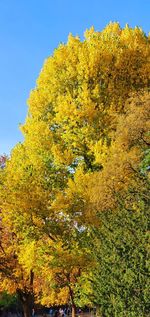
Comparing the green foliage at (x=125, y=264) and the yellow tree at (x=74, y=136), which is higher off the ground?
the yellow tree at (x=74, y=136)

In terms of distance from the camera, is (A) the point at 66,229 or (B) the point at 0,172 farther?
(B) the point at 0,172

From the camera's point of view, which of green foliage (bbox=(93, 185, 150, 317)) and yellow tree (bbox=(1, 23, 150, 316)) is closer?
green foliage (bbox=(93, 185, 150, 317))

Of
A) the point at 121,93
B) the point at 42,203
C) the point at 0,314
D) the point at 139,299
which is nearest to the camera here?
the point at 139,299

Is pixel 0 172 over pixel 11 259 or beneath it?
over

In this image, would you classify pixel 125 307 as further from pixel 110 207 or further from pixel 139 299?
pixel 110 207

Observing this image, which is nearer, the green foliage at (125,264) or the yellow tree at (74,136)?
the green foliage at (125,264)

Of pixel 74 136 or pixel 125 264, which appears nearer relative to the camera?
pixel 125 264

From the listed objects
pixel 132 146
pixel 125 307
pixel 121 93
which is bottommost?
pixel 125 307

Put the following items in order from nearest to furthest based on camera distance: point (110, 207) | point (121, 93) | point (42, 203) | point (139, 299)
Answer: point (139, 299) < point (110, 207) < point (42, 203) < point (121, 93)

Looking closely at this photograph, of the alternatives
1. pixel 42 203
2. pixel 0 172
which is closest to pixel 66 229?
pixel 42 203

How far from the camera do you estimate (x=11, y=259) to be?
2627cm

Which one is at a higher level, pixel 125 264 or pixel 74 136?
pixel 74 136

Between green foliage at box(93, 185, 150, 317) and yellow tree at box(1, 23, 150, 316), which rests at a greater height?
yellow tree at box(1, 23, 150, 316)

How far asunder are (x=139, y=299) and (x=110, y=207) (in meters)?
5.84
